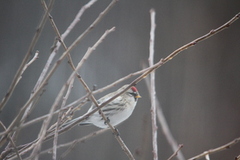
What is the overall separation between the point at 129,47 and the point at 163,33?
0.87 ft

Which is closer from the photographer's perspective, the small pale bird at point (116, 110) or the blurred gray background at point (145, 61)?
the small pale bird at point (116, 110)

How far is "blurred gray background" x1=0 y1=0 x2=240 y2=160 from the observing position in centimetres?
204

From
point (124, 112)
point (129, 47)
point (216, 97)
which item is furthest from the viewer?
point (216, 97)

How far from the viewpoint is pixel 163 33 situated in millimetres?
2385

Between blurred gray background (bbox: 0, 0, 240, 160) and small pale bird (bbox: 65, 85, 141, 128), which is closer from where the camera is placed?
small pale bird (bbox: 65, 85, 141, 128)

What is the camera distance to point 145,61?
2.24 meters

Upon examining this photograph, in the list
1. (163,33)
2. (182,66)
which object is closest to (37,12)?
(163,33)

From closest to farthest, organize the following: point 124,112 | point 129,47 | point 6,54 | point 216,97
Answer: point 124,112, point 6,54, point 129,47, point 216,97

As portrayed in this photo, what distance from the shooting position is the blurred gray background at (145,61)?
204 cm

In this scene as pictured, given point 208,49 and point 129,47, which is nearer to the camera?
point 129,47

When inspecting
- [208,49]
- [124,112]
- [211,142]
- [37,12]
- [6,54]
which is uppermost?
[37,12]

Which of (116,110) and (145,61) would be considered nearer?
(116,110)

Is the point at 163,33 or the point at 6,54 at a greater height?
the point at 6,54

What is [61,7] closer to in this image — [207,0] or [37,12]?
[37,12]
